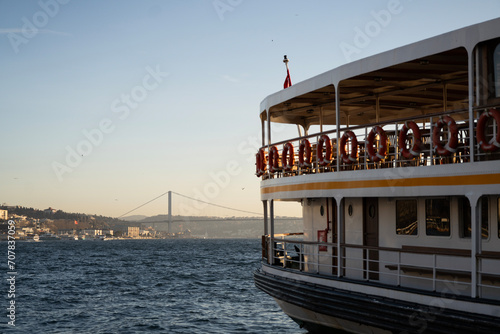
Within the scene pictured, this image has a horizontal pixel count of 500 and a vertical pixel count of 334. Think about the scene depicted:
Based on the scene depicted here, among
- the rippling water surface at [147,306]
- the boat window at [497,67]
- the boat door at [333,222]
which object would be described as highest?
the boat window at [497,67]

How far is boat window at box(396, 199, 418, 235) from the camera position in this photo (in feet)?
36.9

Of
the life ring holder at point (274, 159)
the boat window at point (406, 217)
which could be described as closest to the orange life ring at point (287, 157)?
the life ring holder at point (274, 159)

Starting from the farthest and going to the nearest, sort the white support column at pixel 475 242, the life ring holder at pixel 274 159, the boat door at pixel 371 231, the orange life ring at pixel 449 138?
the life ring holder at pixel 274 159, the boat door at pixel 371 231, the orange life ring at pixel 449 138, the white support column at pixel 475 242

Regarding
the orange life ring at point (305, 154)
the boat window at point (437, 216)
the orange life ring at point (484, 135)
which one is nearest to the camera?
the orange life ring at point (484, 135)

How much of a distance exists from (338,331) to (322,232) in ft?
8.37

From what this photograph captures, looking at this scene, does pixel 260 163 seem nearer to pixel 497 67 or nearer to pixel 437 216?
pixel 437 216

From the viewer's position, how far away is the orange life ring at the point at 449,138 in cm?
934

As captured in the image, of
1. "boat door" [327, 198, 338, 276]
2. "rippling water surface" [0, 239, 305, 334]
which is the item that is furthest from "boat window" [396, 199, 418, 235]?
"rippling water surface" [0, 239, 305, 334]

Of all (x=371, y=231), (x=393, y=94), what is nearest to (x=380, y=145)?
(x=371, y=231)

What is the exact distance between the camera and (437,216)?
10.8 metres

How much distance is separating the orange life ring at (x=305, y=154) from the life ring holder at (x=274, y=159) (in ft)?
3.10

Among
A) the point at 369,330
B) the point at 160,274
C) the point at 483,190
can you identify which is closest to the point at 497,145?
the point at 483,190

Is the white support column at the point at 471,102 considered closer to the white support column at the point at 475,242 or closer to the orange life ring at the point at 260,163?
the white support column at the point at 475,242

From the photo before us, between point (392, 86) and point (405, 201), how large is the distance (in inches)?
144
